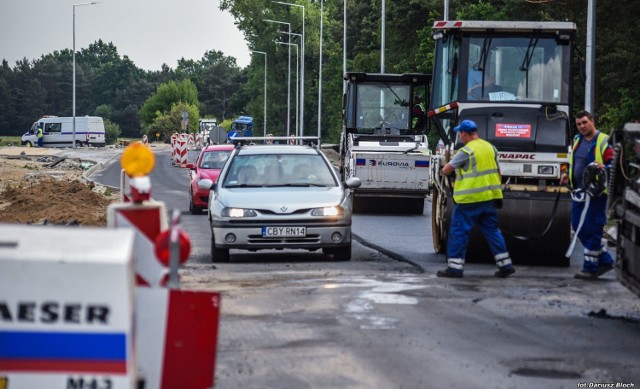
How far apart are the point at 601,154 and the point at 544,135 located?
2.06m

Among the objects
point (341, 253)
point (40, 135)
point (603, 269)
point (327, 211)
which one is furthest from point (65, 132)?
point (603, 269)

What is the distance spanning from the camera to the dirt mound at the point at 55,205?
23328 millimetres

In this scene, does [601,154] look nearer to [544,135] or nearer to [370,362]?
[544,135]

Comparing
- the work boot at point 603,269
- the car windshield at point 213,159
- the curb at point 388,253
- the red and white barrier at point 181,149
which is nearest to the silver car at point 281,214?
the curb at point 388,253

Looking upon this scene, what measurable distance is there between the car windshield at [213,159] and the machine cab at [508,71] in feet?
45.5

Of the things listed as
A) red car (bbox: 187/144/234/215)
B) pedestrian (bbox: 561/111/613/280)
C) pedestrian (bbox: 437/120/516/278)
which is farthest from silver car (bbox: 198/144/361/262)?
red car (bbox: 187/144/234/215)

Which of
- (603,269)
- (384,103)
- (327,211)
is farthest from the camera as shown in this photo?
(384,103)

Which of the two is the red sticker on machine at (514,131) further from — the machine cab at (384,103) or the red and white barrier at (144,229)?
the machine cab at (384,103)

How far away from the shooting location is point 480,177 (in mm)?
14422

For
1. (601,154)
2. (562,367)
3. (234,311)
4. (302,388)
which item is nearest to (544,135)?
(601,154)

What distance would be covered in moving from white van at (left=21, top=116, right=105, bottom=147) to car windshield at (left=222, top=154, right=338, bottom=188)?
86.6 m

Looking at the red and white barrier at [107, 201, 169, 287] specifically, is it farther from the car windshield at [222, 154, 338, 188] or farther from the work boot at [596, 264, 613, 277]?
the car windshield at [222, 154, 338, 188]

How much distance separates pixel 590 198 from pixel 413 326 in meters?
5.07

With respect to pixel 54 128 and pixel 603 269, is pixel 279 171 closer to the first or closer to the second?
pixel 603 269
